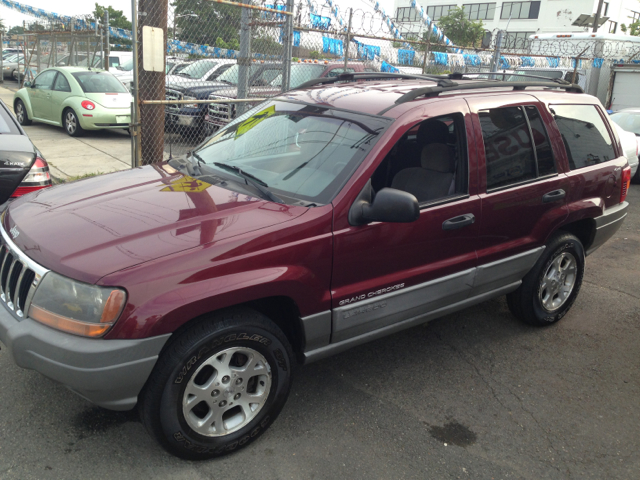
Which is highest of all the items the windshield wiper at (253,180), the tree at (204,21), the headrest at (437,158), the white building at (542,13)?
the white building at (542,13)

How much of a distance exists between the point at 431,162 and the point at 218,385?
201cm

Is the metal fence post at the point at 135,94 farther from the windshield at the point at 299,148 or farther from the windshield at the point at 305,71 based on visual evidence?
the windshield at the point at 305,71

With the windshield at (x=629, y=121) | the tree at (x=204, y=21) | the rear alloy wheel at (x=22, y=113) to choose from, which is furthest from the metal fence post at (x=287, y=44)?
the rear alloy wheel at (x=22, y=113)

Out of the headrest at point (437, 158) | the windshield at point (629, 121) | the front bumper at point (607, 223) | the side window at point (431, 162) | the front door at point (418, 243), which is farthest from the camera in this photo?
the windshield at point (629, 121)

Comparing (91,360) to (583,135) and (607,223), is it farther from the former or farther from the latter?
(607,223)

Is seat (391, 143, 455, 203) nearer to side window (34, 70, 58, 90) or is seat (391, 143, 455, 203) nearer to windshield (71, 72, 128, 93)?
windshield (71, 72, 128, 93)

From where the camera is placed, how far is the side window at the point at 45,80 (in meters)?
12.3

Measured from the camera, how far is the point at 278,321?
3127 mm

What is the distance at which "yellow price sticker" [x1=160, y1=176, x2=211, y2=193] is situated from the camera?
10.8 feet

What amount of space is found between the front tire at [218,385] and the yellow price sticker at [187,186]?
869 millimetres

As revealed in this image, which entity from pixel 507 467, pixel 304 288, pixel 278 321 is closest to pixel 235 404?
pixel 278 321

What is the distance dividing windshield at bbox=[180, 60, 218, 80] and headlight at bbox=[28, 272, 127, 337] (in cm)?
1131

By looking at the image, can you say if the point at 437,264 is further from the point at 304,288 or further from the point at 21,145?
the point at 21,145

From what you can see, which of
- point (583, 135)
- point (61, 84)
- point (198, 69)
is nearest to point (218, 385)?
point (583, 135)
